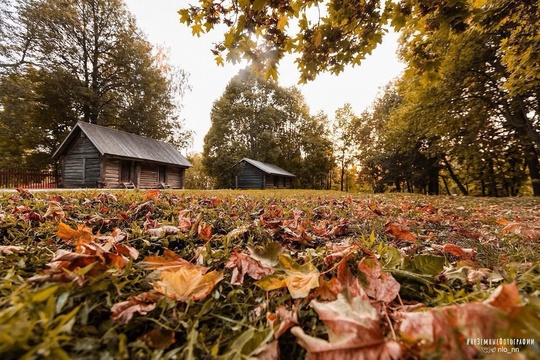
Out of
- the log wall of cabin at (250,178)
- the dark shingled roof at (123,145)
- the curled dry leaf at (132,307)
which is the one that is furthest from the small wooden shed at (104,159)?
the curled dry leaf at (132,307)

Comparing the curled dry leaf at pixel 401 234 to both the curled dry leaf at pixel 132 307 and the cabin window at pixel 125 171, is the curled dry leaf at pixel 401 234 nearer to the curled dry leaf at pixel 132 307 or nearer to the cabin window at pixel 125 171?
the curled dry leaf at pixel 132 307

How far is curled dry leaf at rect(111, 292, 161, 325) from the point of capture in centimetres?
57

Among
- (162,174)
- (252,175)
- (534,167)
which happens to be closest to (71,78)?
(162,174)

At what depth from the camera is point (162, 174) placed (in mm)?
20859

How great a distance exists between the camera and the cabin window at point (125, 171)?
697 inches

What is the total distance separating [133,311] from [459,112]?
542 inches

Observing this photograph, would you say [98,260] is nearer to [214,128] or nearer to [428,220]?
[428,220]

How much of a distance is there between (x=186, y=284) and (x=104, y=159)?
1823 centimetres

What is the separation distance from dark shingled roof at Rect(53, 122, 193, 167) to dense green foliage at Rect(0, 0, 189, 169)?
4943 mm

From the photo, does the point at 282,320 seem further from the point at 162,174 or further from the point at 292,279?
the point at 162,174

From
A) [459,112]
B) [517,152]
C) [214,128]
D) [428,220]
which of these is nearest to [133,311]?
[428,220]

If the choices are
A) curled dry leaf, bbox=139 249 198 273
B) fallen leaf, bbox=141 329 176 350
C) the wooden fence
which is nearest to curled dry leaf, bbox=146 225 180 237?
curled dry leaf, bbox=139 249 198 273

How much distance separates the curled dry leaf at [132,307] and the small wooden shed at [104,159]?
56.0ft

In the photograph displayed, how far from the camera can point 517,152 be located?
13641 mm
